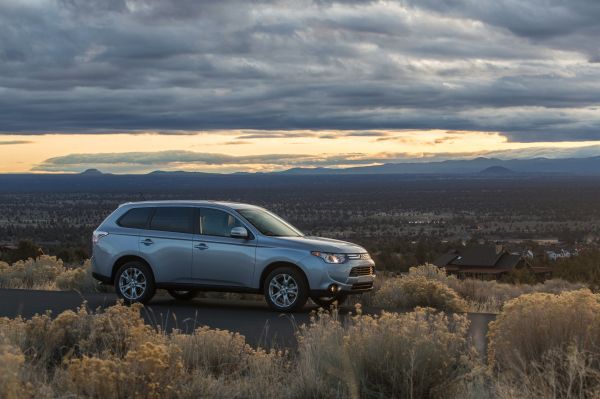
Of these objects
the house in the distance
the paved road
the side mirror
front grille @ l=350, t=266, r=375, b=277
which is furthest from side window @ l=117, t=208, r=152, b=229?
the house in the distance

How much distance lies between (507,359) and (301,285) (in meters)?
7.08

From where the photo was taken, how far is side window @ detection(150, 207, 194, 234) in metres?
16.8

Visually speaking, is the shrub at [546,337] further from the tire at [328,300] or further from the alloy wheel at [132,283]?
the alloy wheel at [132,283]

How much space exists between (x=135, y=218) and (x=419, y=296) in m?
5.35

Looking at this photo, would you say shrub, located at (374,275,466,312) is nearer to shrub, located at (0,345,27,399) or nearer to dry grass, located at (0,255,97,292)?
dry grass, located at (0,255,97,292)

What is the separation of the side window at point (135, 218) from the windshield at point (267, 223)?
1.82 m

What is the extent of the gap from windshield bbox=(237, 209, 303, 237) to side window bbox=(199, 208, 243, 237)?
0.23 metres

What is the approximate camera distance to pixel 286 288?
15.8m

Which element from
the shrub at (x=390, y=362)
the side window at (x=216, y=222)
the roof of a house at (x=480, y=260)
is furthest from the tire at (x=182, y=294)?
the roof of a house at (x=480, y=260)

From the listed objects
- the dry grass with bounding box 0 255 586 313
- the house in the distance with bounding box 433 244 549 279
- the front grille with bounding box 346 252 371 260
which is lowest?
the house in the distance with bounding box 433 244 549 279

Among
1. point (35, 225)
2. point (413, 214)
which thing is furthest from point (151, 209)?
point (413, 214)

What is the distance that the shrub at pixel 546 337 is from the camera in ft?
27.6

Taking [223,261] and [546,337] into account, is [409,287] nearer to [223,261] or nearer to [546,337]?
[223,261]

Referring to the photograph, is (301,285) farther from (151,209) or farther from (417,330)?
(417,330)
